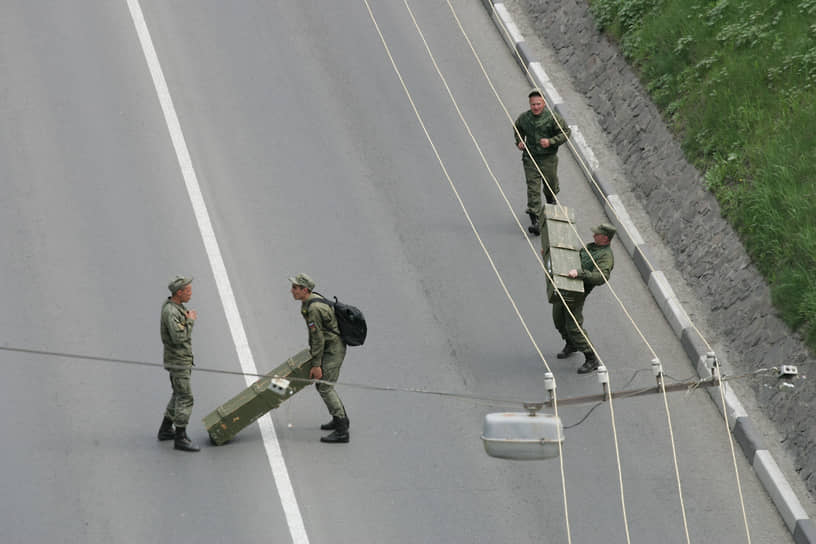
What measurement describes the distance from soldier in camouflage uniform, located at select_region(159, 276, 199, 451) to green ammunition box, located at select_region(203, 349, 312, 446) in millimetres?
290

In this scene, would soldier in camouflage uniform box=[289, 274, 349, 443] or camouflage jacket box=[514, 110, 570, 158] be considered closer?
soldier in camouflage uniform box=[289, 274, 349, 443]

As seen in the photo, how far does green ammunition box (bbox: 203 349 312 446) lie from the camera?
12211 mm

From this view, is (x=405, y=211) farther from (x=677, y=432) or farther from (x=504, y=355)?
(x=677, y=432)

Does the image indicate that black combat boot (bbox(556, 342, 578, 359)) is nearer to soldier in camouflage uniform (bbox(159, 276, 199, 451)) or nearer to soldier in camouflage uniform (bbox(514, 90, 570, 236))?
soldier in camouflage uniform (bbox(514, 90, 570, 236))

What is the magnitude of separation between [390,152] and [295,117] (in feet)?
4.75

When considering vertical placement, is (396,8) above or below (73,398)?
above

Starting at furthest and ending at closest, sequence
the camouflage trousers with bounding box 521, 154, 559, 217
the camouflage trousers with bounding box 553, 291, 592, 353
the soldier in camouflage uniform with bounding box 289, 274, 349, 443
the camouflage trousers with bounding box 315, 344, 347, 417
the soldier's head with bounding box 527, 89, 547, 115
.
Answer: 1. the camouflage trousers with bounding box 521, 154, 559, 217
2. the soldier's head with bounding box 527, 89, 547, 115
3. the camouflage trousers with bounding box 553, 291, 592, 353
4. the camouflage trousers with bounding box 315, 344, 347, 417
5. the soldier in camouflage uniform with bounding box 289, 274, 349, 443

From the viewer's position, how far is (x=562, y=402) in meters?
10.1

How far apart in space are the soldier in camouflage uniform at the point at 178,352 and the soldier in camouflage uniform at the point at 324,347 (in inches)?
41.6

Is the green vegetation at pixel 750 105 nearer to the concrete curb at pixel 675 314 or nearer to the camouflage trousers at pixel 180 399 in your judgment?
the concrete curb at pixel 675 314

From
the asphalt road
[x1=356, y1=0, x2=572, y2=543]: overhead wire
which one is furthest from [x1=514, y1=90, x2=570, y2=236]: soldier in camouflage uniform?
[x1=356, y1=0, x2=572, y2=543]: overhead wire

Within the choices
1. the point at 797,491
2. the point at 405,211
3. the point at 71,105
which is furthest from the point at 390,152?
the point at 797,491

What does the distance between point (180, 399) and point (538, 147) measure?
19.2 ft

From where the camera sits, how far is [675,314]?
14.7m
